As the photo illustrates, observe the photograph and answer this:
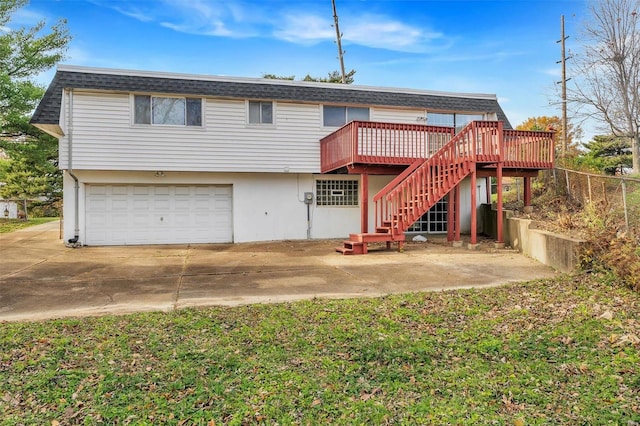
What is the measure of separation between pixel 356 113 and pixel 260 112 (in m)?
3.21

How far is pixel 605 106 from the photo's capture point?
16.8m

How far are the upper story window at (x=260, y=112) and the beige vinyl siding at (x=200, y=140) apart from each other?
225 mm

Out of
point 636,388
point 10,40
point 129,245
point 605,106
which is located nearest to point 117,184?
point 129,245

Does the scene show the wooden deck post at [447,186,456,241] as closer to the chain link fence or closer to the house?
the house

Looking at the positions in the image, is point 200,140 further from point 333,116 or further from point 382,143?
point 382,143

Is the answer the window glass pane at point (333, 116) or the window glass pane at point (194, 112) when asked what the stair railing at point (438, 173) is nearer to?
the window glass pane at point (333, 116)

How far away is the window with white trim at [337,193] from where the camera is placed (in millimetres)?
14242

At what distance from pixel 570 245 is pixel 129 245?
453 inches

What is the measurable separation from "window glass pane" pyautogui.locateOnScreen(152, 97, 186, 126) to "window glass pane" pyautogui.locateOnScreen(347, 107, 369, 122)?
5.28 m

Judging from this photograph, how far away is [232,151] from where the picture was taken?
1294 centimetres

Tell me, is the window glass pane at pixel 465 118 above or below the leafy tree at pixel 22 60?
below

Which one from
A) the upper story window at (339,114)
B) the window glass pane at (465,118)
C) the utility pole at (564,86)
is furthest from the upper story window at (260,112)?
the utility pole at (564,86)

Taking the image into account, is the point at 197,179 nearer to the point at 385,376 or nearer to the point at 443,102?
the point at 443,102

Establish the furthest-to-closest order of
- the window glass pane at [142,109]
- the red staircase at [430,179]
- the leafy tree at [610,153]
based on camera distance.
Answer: the leafy tree at [610,153] < the window glass pane at [142,109] < the red staircase at [430,179]
